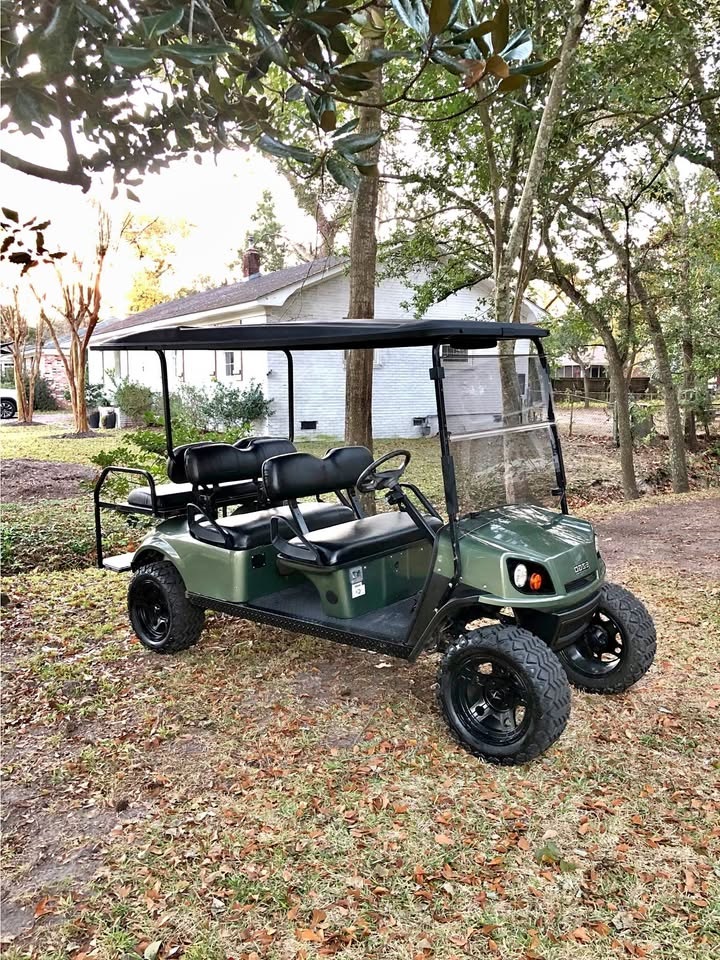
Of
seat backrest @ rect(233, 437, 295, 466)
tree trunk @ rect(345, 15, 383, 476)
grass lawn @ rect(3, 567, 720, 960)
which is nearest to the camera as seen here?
grass lawn @ rect(3, 567, 720, 960)

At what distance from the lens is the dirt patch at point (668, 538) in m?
6.47

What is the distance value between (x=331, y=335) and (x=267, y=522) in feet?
3.97

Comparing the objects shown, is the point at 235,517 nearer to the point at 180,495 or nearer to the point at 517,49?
the point at 180,495

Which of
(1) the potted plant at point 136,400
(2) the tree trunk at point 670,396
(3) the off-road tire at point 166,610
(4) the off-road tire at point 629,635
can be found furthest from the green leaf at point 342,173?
(1) the potted plant at point 136,400

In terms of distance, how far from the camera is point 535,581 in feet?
10.4

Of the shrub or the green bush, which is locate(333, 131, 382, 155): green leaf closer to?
the green bush

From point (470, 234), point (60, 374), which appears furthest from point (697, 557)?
point (60, 374)

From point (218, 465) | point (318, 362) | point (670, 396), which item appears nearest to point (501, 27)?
point (218, 465)

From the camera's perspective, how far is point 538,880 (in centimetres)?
254

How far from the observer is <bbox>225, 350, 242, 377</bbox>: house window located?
16312 mm

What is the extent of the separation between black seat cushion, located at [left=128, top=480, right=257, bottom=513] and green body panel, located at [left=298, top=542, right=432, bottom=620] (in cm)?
113

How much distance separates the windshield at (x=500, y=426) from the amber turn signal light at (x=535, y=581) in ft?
1.48

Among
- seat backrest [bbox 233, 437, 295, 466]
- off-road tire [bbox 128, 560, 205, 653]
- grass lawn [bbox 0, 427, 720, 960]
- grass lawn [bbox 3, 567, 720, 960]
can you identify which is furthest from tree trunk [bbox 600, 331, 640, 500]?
off-road tire [bbox 128, 560, 205, 653]

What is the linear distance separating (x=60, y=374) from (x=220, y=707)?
2774 cm
